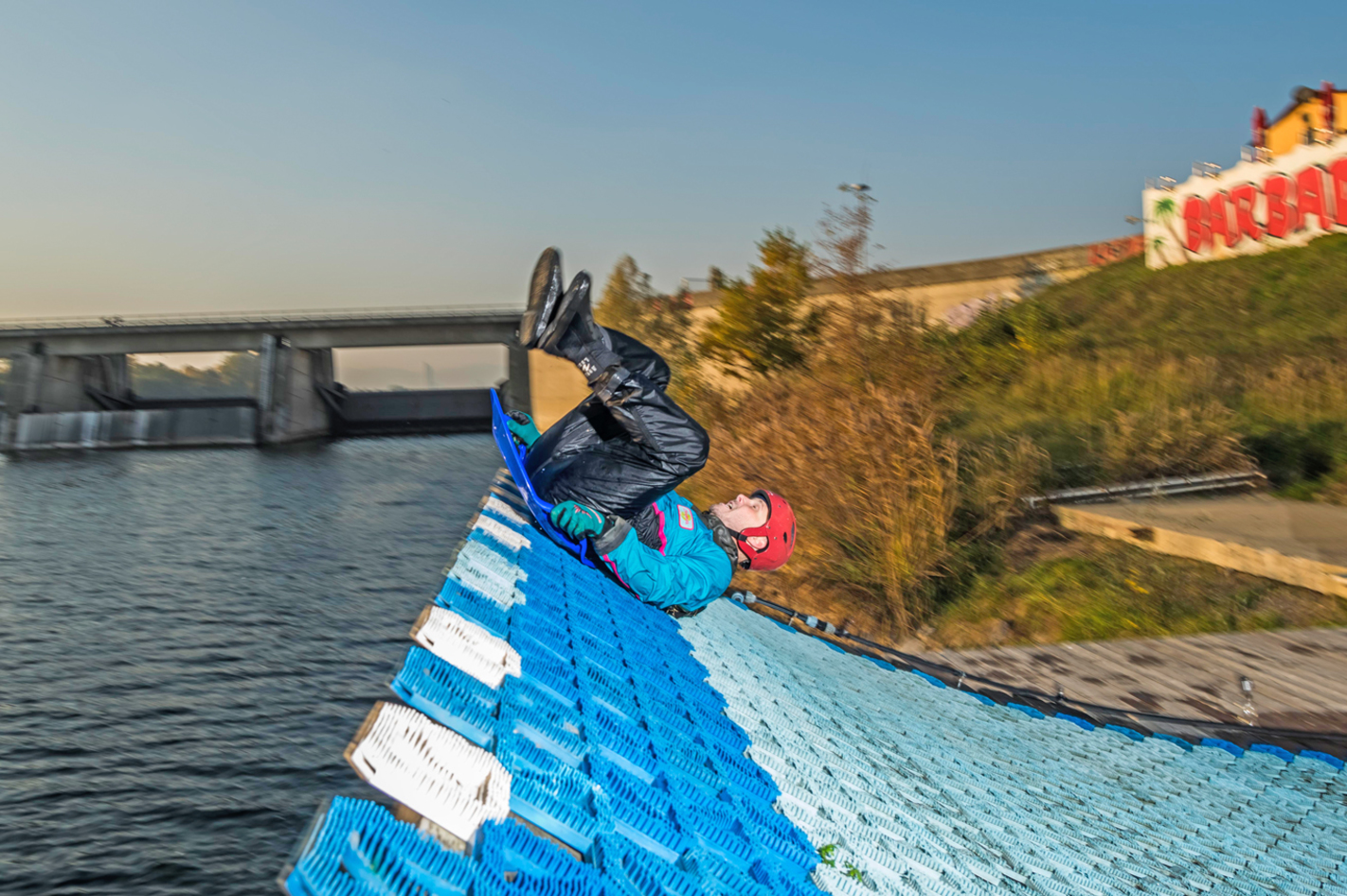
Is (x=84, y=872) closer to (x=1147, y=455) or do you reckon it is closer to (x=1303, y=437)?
(x=1147, y=455)

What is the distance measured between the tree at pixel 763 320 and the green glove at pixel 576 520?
1851 centimetres

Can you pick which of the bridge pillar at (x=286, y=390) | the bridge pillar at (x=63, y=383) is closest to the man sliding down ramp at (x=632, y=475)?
the bridge pillar at (x=286, y=390)

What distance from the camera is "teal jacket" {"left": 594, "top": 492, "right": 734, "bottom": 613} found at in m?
4.32

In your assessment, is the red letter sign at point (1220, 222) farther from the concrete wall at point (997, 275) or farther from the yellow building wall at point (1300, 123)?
the concrete wall at point (997, 275)

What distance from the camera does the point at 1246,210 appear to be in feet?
95.9

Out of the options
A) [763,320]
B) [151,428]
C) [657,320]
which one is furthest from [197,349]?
[763,320]

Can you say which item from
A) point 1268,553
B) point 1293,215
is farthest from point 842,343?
point 1293,215

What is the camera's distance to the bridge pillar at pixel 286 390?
163ft

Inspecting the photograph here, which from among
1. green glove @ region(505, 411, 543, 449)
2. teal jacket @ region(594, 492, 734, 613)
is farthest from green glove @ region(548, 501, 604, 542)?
green glove @ region(505, 411, 543, 449)

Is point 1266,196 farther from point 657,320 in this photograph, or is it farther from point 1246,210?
point 657,320

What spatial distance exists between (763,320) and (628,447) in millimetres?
19231

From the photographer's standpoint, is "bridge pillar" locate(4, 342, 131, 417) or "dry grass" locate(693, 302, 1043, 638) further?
"bridge pillar" locate(4, 342, 131, 417)

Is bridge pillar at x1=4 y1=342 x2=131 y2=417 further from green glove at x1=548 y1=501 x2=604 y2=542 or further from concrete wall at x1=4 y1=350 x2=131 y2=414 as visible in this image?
green glove at x1=548 y1=501 x2=604 y2=542

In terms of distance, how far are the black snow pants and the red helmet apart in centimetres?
65
